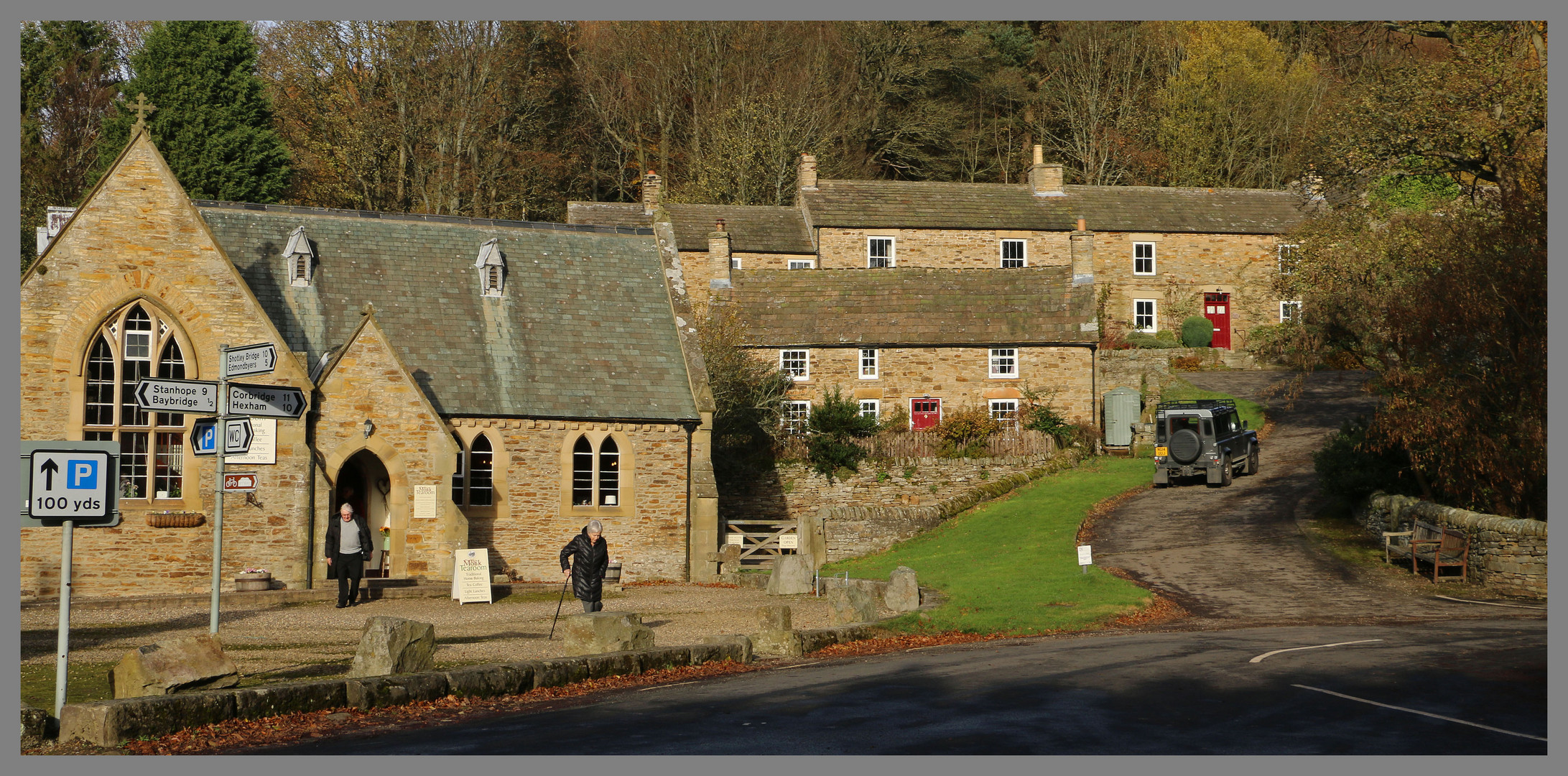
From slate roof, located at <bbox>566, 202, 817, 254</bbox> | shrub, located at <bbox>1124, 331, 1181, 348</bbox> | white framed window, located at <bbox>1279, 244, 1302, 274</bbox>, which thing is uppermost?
slate roof, located at <bbox>566, 202, 817, 254</bbox>

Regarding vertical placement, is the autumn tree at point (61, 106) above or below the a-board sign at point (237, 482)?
above

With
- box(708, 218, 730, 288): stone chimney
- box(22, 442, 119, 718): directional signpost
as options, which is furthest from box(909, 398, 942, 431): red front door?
box(22, 442, 119, 718): directional signpost

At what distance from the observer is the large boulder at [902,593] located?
75.9ft

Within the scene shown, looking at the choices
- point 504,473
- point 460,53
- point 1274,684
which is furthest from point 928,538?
point 460,53

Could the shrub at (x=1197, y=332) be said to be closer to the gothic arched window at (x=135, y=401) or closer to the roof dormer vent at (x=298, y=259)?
the roof dormer vent at (x=298, y=259)

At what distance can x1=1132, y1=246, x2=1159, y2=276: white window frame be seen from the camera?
59.1 meters

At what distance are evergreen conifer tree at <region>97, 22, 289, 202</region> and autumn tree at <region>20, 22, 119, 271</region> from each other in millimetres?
3001

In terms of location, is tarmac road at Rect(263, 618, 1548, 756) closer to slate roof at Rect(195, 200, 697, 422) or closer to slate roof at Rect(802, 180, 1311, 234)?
slate roof at Rect(195, 200, 697, 422)

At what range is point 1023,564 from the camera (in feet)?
92.7

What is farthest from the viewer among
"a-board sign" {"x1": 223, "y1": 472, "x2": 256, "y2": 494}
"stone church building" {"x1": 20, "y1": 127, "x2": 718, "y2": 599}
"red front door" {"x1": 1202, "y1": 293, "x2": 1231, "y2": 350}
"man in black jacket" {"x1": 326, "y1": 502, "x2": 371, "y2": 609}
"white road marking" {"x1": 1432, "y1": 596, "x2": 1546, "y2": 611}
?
"red front door" {"x1": 1202, "y1": 293, "x2": 1231, "y2": 350}

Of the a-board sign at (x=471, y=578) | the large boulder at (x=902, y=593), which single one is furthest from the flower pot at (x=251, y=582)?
the large boulder at (x=902, y=593)

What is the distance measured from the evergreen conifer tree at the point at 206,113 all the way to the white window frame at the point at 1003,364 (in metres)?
27.0

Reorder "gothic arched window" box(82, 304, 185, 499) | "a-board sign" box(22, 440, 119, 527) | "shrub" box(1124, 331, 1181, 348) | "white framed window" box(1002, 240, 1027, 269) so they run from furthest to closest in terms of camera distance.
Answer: "white framed window" box(1002, 240, 1027, 269) < "shrub" box(1124, 331, 1181, 348) < "gothic arched window" box(82, 304, 185, 499) < "a-board sign" box(22, 440, 119, 527)

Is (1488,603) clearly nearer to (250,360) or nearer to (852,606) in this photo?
(852,606)
